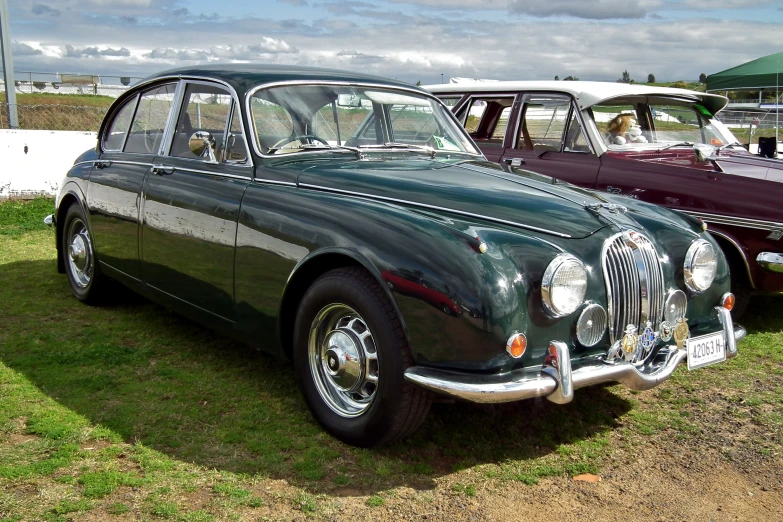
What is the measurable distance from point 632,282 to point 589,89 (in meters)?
3.51

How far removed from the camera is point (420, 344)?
315 cm

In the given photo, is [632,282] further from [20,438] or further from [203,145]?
[20,438]

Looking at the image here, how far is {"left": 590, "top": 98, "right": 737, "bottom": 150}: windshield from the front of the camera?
6547 mm

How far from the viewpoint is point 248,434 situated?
3.75 m

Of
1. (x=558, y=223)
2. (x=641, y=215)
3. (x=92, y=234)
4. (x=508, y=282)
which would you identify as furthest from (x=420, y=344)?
(x=92, y=234)

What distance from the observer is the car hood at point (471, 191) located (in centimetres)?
356

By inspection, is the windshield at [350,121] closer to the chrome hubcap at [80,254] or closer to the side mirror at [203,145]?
the side mirror at [203,145]

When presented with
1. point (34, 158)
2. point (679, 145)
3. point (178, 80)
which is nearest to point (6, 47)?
point (34, 158)

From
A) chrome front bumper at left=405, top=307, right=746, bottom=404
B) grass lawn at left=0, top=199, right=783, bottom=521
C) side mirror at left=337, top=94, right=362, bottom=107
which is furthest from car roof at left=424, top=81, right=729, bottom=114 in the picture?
chrome front bumper at left=405, top=307, right=746, bottom=404

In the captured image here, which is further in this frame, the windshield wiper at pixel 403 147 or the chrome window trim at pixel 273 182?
the windshield wiper at pixel 403 147

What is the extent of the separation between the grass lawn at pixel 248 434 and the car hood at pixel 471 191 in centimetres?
109

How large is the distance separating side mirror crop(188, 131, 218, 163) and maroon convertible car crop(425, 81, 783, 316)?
283 cm

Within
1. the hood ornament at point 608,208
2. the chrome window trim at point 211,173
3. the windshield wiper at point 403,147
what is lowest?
the hood ornament at point 608,208

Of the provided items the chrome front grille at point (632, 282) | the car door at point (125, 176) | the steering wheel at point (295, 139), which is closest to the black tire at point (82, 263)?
the car door at point (125, 176)
